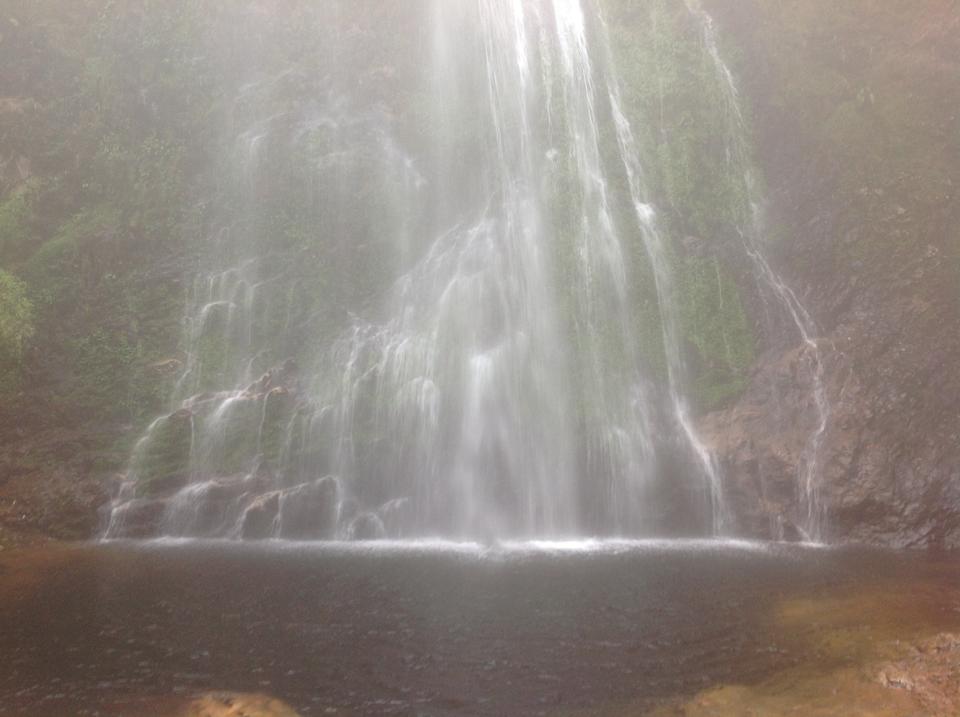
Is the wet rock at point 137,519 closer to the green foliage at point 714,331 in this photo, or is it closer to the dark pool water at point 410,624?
the dark pool water at point 410,624

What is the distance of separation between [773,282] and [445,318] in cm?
1127

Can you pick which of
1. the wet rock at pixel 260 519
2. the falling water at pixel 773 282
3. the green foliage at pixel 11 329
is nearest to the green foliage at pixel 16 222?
the green foliage at pixel 11 329

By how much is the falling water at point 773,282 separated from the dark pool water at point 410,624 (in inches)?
87.0

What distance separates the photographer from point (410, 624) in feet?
44.9

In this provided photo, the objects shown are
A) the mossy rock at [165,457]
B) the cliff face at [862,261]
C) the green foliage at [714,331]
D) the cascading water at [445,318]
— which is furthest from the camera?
the green foliage at [714,331]

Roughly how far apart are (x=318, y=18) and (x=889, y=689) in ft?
115

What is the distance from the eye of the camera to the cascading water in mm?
22328

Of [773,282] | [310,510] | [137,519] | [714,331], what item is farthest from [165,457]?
[773,282]

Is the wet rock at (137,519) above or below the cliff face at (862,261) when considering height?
below

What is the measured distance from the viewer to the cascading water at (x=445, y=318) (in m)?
22.3

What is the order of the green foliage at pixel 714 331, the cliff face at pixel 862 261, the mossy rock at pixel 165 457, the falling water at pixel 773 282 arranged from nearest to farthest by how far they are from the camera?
the cliff face at pixel 862 261
the falling water at pixel 773 282
the mossy rock at pixel 165 457
the green foliage at pixel 714 331

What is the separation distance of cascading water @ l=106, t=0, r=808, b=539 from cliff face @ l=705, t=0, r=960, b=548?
3.26 ft

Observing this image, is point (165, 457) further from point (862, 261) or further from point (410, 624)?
point (862, 261)

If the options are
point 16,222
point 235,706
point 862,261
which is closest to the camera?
point 235,706
